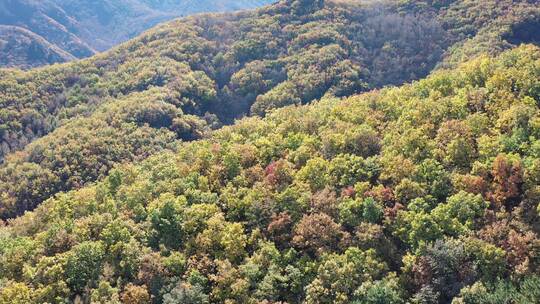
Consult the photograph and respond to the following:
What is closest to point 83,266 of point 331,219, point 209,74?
point 331,219

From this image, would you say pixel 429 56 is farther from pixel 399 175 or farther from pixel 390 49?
pixel 399 175

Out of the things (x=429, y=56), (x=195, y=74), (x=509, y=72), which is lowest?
(x=429, y=56)

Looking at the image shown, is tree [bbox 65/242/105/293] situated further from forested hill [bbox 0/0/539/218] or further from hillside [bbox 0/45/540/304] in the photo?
forested hill [bbox 0/0/539/218]

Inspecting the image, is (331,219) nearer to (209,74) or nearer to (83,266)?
(83,266)

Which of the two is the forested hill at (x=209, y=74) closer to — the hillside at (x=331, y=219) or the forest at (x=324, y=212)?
the forest at (x=324, y=212)

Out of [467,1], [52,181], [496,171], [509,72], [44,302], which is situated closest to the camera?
[44,302]

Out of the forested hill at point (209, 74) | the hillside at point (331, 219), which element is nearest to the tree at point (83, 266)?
the hillside at point (331, 219)

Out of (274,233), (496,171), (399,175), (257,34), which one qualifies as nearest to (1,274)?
(274,233)
